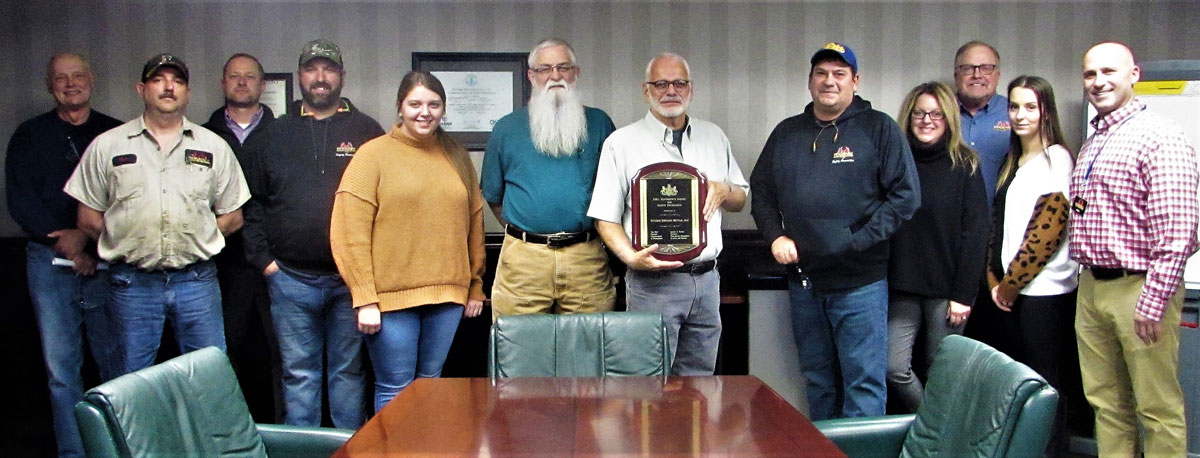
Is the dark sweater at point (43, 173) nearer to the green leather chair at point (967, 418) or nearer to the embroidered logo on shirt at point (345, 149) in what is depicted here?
the embroidered logo on shirt at point (345, 149)

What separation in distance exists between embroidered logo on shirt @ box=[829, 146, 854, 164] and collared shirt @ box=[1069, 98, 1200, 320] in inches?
30.1

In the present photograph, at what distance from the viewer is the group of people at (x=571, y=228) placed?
3131 millimetres

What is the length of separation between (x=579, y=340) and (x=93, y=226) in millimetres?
2007

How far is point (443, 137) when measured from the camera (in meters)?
3.27

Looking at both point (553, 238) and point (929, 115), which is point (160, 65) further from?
point (929, 115)

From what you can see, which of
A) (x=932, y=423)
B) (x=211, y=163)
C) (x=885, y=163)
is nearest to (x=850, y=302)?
(x=885, y=163)

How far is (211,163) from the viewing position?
3.35m

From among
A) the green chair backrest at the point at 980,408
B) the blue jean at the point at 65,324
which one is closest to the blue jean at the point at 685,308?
the green chair backrest at the point at 980,408

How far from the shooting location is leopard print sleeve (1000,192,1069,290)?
3.20 meters

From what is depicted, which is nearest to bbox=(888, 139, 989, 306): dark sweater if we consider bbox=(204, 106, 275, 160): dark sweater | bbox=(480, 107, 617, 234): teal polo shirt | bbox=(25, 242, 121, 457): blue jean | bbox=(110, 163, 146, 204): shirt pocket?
bbox=(480, 107, 617, 234): teal polo shirt

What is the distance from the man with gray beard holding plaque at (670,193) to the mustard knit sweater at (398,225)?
21.1 inches

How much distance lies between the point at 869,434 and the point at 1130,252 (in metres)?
1.32

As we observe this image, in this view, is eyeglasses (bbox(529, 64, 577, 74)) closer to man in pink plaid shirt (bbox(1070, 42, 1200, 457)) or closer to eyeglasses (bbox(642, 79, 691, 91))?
eyeglasses (bbox(642, 79, 691, 91))

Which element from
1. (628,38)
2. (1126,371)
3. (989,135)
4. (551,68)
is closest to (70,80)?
(551,68)
